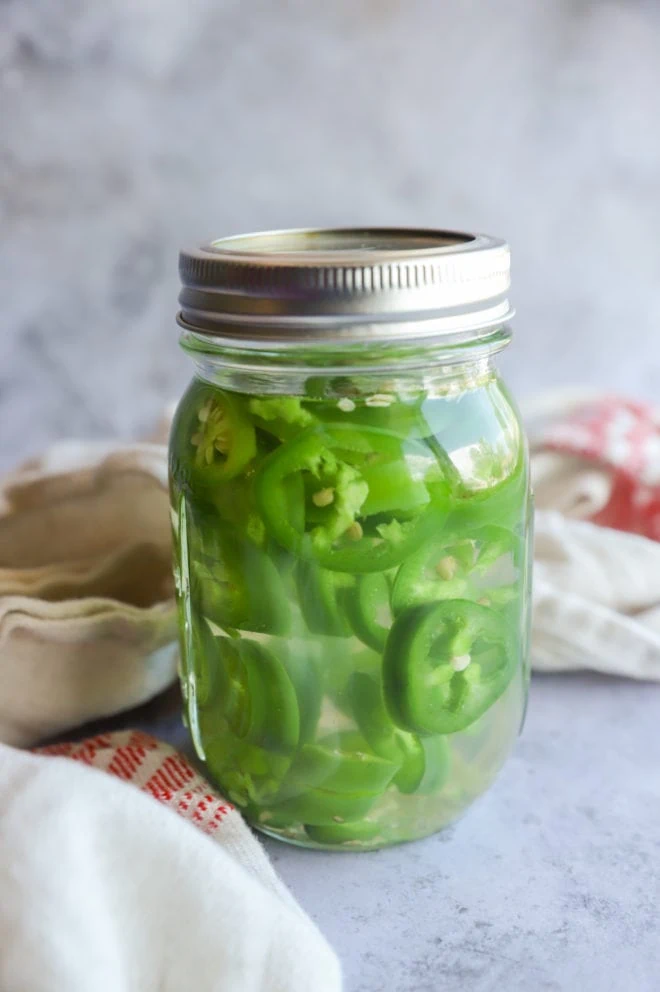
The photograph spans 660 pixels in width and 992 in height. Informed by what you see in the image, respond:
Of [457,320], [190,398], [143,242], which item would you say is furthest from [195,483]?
[143,242]

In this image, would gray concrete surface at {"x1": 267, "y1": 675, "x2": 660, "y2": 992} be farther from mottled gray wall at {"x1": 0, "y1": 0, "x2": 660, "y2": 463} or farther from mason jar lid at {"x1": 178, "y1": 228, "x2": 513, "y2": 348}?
mottled gray wall at {"x1": 0, "y1": 0, "x2": 660, "y2": 463}

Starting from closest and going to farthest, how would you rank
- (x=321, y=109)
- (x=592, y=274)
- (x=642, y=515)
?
(x=642, y=515) < (x=321, y=109) < (x=592, y=274)

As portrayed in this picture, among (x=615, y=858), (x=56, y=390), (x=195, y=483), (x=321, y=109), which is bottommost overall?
(x=615, y=858)

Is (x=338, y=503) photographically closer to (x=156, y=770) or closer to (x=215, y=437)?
(x=215, y=437)

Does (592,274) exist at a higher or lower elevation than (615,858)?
higher

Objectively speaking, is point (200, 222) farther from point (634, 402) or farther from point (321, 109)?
point (634, 402)

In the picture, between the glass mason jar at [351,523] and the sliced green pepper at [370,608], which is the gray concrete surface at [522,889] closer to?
the glass mason jar at [351,523]
